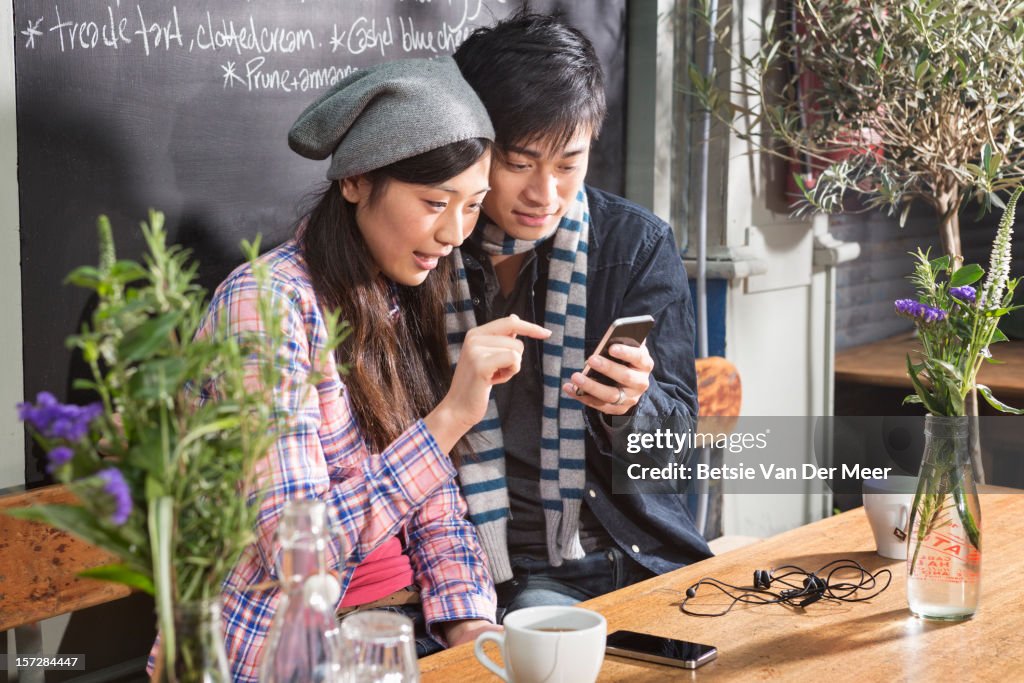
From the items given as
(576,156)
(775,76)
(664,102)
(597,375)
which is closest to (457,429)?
(597,375)

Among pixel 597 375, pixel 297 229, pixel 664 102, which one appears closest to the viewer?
pixel 297 229

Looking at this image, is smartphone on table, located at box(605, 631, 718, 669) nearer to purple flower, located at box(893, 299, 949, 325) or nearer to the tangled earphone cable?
the tangled earphone cable

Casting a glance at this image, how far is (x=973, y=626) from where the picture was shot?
1.37m

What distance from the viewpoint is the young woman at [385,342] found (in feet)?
5.14

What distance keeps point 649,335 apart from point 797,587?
0.81 metres

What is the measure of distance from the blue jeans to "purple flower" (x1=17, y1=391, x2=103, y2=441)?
1.49 metres

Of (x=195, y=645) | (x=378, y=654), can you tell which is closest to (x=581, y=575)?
(x=378, y=654)

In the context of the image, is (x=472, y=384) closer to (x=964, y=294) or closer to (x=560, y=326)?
(x=560, y=326)

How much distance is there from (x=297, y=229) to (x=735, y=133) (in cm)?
173


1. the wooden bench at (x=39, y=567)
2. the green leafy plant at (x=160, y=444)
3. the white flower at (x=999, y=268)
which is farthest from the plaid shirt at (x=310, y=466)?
the white flower at (x=999, y=268)

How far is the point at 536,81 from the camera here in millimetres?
1980

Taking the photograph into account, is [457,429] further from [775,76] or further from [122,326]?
[775,76]

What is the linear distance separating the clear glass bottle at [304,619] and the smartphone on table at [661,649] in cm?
53

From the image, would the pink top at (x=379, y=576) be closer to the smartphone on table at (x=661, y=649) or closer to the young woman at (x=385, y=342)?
the young woman at (x=385, y=342)
